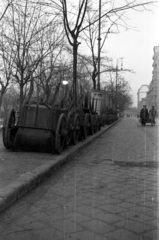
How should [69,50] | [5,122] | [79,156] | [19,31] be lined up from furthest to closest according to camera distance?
[69,50], [19,31], [79,156], [5,122]

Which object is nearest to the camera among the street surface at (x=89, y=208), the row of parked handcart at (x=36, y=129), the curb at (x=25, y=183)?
the street surface at (x=89, y=208)

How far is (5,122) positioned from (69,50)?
10.8 metres

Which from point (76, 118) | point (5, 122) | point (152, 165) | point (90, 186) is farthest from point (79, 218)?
point (76, 118)

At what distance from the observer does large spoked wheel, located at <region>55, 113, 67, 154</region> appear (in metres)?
7.00

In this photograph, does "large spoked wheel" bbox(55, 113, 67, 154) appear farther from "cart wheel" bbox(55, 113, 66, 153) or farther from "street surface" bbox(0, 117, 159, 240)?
"street surface" bbox(0, 117, 159, 240)

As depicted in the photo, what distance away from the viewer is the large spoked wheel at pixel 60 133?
7.00 metres

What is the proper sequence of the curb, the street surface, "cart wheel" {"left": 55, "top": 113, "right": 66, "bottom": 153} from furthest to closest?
"cart wheel" {"left": 55, "top": 113, "right": 66, "bottom": 153} → the curb → the street surface

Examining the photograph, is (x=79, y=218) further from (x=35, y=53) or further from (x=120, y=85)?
(x=120, y=85)

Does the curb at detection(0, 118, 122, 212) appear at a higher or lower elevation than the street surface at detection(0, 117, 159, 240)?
higher

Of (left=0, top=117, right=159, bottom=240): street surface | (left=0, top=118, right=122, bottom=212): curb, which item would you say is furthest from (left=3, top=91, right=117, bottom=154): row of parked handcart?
(left=0, top=117, right=159, bottom=240): street surface

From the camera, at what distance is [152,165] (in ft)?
22.1

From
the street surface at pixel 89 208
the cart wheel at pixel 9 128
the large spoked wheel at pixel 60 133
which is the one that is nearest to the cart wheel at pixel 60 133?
the large spoked wheel at pixel 60 133

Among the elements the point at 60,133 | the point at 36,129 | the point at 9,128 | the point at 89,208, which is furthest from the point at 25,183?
the point at 9,128

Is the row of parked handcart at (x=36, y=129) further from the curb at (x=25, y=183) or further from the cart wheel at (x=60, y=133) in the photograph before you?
the curb at (x=25, y=183)
